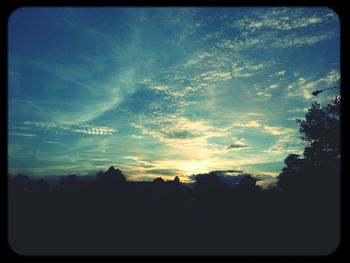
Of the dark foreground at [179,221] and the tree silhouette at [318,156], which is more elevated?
the tree silhouette at [318,156]

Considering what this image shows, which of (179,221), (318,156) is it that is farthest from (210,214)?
(318,156)

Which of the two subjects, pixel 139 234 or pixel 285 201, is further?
pixel 285 201

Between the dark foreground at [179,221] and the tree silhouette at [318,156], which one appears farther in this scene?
the tree silhouette at [318,156]

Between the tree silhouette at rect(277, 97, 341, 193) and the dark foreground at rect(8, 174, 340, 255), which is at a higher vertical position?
the tree silhouette at rect(277, 97, 341, 193)

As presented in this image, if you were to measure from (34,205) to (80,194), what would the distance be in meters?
8.03

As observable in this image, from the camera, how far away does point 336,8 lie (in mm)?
4176

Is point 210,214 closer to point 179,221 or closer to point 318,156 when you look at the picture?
point 179,221

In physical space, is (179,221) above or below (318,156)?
below

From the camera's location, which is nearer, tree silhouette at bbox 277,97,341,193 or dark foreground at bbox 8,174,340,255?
dark foreground at bbox 8,174,340,255

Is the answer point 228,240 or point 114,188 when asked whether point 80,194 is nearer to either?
point 114,188
